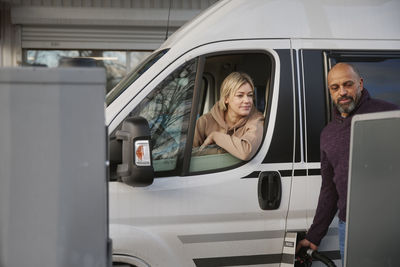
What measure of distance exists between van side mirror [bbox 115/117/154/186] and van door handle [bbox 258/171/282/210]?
2.83 feet

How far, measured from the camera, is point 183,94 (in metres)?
4.71

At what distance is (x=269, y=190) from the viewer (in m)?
4.68

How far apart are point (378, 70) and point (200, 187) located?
152 centimetres

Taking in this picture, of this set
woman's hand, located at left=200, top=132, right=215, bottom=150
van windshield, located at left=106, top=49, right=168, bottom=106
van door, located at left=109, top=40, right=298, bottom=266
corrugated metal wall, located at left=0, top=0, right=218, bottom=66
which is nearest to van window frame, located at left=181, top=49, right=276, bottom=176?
van door, located at left=109, top=40, right=298, bottom=266

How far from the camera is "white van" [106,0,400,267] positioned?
454 centimetres

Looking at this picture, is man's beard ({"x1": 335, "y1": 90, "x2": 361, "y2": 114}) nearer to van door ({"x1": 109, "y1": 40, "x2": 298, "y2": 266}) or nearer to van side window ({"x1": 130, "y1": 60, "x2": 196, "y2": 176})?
van door ({"x1": 109, "y1": 40, "x2": 298, "y2": 266})

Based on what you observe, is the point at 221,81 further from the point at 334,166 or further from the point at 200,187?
the point at 334,166

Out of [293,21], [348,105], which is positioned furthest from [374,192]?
[293,21]

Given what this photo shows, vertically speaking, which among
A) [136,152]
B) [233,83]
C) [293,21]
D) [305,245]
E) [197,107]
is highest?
[293,21]

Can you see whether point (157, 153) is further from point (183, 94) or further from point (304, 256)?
point (304, 256)

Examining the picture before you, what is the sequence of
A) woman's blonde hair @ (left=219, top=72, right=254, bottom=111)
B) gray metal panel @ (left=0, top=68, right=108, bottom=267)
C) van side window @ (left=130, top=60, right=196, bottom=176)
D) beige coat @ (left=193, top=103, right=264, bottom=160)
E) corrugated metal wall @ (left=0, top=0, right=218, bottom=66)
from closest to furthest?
gray metal panel @ (left=0, top=68, right=108, bottom=267), van side window @ (left=130, top=60, right=196, bottom=176), beige coat @ (left=193, top=103, right=264, bottom=160), woman's blonde hair @ (left=219, top=72, right=254, bottom=111), corrugated metal wall @ (left=0, top=0, right=218, bottom=66)

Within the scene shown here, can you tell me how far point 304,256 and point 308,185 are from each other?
0.47 metres

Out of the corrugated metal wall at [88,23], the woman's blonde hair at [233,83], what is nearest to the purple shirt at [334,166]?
the woman's blonde hair at [233,83]

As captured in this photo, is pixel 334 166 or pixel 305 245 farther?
pixel 305 245
